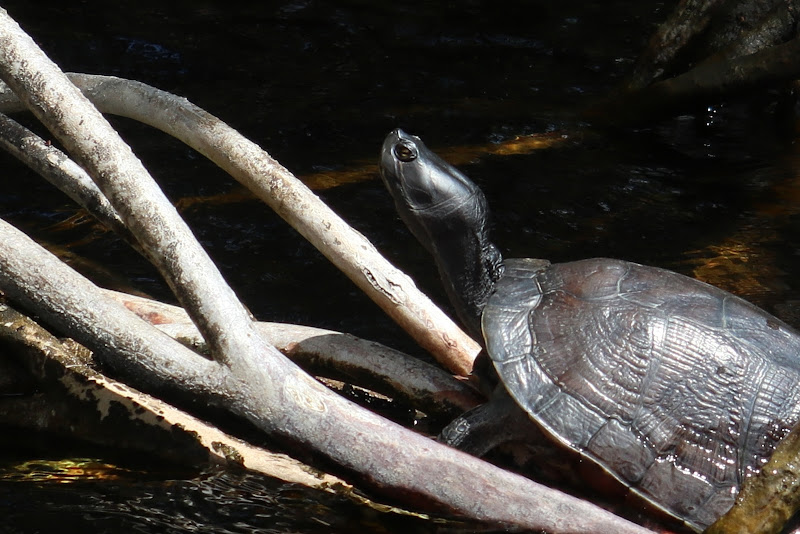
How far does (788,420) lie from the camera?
9.33 ft

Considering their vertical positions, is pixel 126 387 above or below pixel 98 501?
above

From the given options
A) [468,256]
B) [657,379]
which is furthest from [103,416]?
[657,379]

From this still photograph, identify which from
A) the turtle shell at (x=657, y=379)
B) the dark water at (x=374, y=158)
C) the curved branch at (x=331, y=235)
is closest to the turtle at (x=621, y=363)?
the turtle shell at (x=657, y=379)

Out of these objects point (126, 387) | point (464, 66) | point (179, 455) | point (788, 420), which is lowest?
point (788, 420)

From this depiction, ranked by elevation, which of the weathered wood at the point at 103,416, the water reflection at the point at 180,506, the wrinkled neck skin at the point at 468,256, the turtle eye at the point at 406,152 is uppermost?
the turtle eye at the point at 406,152

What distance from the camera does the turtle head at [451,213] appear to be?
126 inches

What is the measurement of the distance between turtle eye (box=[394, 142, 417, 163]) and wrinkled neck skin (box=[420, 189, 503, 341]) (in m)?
0.22

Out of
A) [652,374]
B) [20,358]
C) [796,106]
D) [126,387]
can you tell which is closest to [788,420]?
[652,374]

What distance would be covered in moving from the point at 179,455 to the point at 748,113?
5.96 m

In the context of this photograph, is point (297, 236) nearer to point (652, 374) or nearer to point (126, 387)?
point (126, 387)

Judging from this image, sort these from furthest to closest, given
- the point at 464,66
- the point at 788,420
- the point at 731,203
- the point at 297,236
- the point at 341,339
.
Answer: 1. the point at 464,66
2. the point at 731,203
3. the point at 297,236
4. the point at 341,339
5. the point at 788,420

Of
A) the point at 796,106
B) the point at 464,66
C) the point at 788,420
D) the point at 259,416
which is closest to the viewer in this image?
the point at 259,416

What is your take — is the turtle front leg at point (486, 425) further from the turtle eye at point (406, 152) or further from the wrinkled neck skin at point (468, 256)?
the turtle eye at point (406, 152)

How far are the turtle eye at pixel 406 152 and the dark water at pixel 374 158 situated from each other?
1.16 metres
